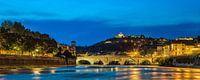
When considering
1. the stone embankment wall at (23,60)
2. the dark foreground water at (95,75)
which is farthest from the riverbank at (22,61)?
the dark foreground water at (95,75)

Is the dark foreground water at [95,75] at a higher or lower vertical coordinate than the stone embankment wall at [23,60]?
lower

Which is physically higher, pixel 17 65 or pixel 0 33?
pixel 0 33

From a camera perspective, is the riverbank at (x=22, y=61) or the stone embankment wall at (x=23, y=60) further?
the stone embankment wall at (x=23, y=60)

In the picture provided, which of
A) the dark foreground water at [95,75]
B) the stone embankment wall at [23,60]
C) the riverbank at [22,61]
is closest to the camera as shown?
the dark foreground water at [95,75]

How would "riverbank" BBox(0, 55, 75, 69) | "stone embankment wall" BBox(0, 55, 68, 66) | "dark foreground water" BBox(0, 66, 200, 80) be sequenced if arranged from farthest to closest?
"stone embankment wall" BBox(0, 55, 68, 66) < "riverbank" BBox(0, 55, 75, 69) < "dark foreground water" BBox(0, 66, 200, 80)

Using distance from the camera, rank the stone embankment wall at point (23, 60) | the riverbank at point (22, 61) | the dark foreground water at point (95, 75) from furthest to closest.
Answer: the stone embankment wall at point (23, 60), the riverbank at point (22, 61), the dark foreground water at point (95, 75)

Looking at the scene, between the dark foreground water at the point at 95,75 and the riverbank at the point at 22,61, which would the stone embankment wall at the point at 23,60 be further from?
the dark foreground water at the point at 95,75

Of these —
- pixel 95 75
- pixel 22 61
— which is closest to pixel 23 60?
pixel 22 61

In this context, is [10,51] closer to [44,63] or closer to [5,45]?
[5,45]

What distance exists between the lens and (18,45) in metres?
169

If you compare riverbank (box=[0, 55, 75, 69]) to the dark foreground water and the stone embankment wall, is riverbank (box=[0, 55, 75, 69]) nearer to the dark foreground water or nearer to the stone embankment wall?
the stone embankment wall

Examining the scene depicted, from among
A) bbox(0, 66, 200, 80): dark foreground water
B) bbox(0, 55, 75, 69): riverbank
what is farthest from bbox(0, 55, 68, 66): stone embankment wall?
bbox(0, 66, 200, 80): dark foreground water

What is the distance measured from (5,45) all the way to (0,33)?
4424 millimetres

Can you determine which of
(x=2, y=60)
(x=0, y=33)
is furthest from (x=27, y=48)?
(x=2, y=60)
